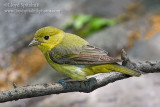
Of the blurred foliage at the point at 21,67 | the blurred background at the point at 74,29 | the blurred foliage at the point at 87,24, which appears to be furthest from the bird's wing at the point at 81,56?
the blurred foliage at the point at 87,24

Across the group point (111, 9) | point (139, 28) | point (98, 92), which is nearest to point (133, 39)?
point (139, 28)

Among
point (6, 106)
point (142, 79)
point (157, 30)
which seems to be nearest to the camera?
point (142, 79)

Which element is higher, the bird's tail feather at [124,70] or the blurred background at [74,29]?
the bird's tail feather at [124,70]

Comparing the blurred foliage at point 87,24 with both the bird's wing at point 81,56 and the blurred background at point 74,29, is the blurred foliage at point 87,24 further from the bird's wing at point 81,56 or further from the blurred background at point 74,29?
the bird's wing at point 81,56

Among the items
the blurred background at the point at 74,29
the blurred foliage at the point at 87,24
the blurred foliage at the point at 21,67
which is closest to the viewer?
the blurred background at the point at 74,29

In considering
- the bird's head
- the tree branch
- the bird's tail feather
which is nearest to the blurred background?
the bird's head

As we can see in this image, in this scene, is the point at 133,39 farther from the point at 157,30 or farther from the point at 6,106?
the point at 6,106

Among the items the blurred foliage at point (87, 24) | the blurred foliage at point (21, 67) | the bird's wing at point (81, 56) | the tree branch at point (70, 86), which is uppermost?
the bird's wing at point (81, 56)
